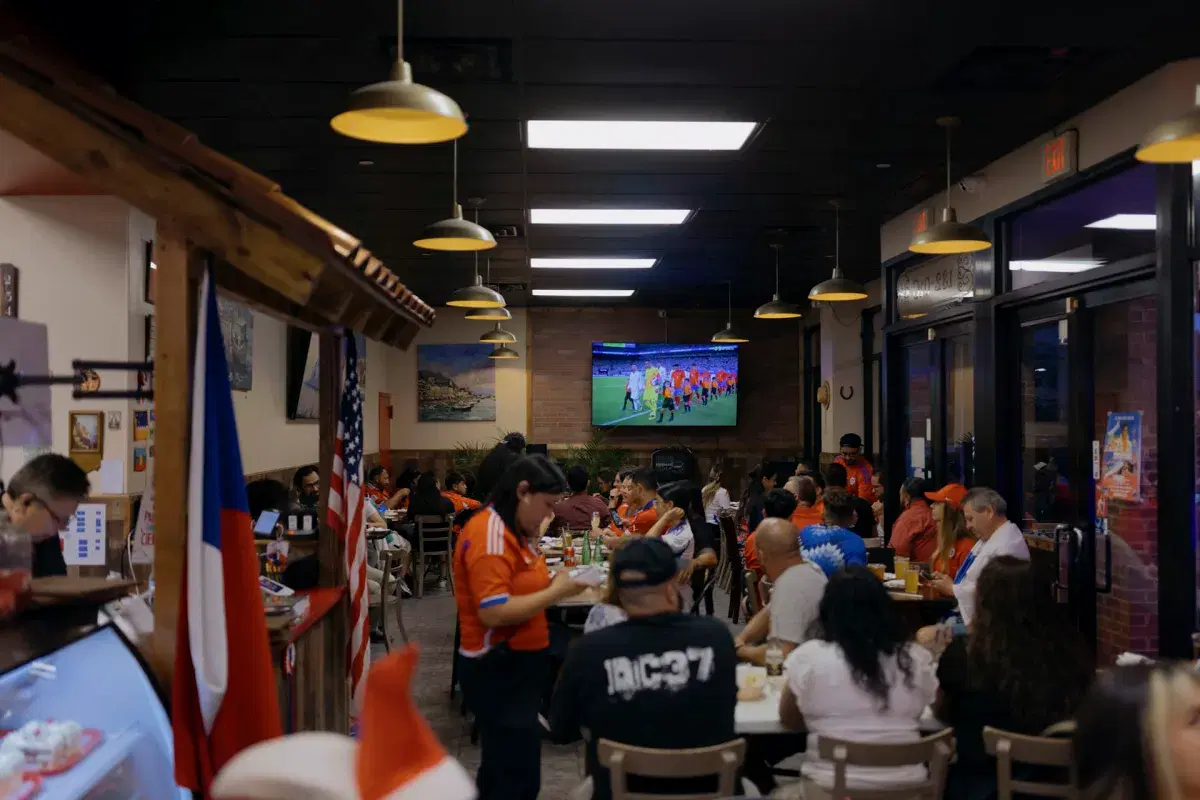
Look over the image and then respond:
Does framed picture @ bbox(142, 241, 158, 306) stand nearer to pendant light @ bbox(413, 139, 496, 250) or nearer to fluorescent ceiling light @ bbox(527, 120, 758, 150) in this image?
pendant light @ bbox(413, 139, 496, 250)

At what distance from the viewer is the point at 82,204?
6.62m

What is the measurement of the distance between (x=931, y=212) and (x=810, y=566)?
15.4 ft

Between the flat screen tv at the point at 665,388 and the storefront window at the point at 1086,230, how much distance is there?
9200mm

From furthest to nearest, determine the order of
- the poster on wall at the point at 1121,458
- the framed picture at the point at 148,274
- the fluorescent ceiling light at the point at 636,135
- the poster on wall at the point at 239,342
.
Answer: the poster on wall at the point at 239,342 < the framed picture at the point at 148,274 < the fluorescent ceiling light at the point at 636,135 < the poster on wall at the point at 1121,458

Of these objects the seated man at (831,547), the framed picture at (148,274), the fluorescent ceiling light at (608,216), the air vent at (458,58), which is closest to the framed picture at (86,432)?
the framed picture at (148,274)

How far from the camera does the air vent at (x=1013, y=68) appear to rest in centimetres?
516

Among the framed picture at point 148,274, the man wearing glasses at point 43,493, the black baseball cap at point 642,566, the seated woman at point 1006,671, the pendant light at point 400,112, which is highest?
the pendant light at point 400,112

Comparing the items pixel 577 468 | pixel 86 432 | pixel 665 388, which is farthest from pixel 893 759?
pixel 665 388

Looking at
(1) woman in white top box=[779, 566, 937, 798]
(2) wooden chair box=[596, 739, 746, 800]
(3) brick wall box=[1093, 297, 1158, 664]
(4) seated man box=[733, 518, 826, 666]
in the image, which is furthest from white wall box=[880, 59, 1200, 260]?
(2) wooden chair box=[596, 739, 746, 800]

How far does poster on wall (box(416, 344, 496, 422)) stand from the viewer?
1648 cm

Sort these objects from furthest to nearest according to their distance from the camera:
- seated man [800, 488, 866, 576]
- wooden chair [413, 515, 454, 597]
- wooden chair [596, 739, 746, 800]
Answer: wooden chair [413, 515, 454, 597], seated man [800, 488, 866, 576], wooden chair [596, 739, 746, 800]

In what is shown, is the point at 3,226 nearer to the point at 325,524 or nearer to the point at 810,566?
the point at 325,524

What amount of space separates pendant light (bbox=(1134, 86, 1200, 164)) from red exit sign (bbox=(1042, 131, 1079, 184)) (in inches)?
90.7

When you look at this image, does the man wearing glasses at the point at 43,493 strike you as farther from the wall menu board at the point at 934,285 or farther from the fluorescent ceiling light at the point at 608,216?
the wall menu board at the point at 934,285
